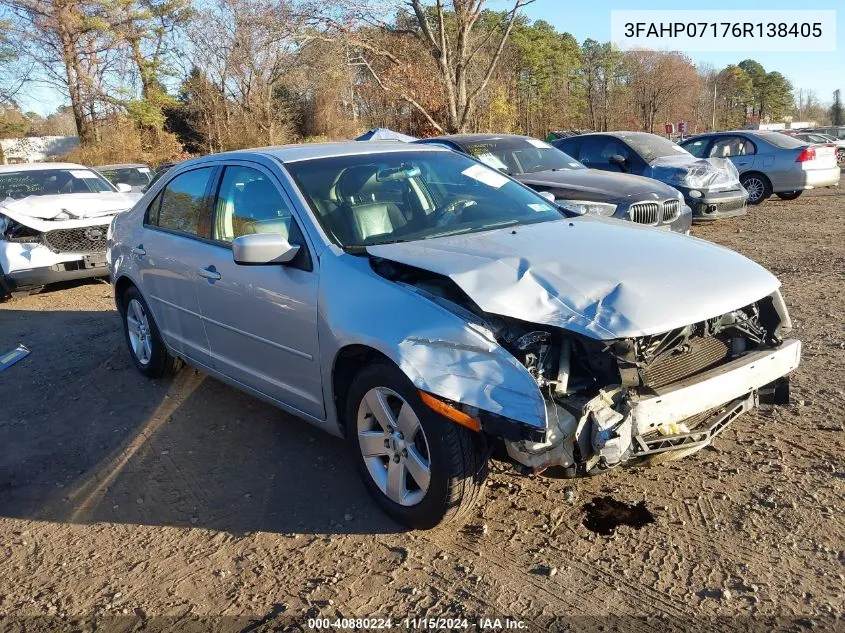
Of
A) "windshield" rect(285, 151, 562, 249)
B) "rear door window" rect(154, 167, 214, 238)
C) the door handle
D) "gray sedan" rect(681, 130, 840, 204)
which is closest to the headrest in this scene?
"windshield" rect(285, 151, 562, 249)

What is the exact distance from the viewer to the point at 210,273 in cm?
423

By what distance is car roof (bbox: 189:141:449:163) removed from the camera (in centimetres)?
419

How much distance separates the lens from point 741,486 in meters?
3.38

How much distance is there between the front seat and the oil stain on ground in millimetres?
1691

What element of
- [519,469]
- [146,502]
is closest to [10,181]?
[146,502]

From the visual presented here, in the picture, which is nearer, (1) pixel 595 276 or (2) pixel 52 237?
(1) pixel 595 276

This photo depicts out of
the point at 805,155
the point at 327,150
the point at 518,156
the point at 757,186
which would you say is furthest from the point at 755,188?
the point at 327,150

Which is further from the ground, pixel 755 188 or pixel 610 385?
pixel 610 385

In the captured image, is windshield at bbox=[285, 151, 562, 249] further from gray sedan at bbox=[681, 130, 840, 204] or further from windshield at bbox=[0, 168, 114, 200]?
gray sedan at bbox=[681, 130, 840, 204]

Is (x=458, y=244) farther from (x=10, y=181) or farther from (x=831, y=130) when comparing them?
(x=831, y=130)

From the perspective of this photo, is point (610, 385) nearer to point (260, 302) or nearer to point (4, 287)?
point (260, 302)

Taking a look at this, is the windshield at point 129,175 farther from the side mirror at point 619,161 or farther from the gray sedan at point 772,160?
the gray sedan at point 772,160

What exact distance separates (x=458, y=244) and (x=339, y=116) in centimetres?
3741

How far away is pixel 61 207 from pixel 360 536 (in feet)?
24.1
